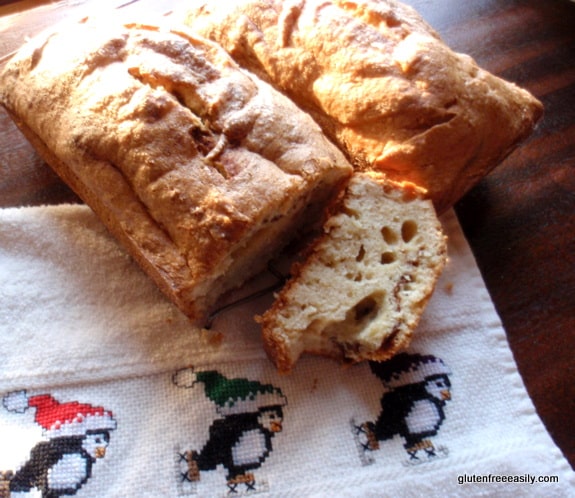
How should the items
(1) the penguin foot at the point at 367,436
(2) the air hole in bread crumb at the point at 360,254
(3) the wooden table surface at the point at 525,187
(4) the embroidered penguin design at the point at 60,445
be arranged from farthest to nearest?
(3) the wooden table surface at the point at 525,187
(2) the air hole in bread crumb at the point at 360,254
(1) the penguin foot at the point at 367,436
(4) the embroidered penguin design at the point at 60,445

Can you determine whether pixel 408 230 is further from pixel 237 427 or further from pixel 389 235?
pixel 237 427

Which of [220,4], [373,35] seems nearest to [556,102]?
[373,35]

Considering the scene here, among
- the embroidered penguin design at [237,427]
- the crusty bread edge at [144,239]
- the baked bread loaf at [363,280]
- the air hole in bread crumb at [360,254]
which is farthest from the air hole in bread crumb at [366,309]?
the crusty bread edge at [144,239]

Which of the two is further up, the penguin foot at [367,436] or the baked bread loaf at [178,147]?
the baked bread loaf at [178,147]

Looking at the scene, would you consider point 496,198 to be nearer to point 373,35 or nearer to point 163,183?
point 373,35

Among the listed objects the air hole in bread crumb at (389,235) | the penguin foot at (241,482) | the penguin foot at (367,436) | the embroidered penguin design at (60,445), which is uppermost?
the air hole in bread crumb at (389,235)

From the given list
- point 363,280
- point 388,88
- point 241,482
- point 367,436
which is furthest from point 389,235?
point 241,482

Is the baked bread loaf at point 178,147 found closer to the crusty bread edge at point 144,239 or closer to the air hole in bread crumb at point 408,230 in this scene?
the crusty bread edge at point 144,239
